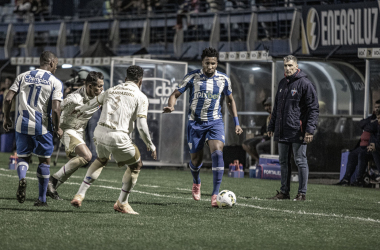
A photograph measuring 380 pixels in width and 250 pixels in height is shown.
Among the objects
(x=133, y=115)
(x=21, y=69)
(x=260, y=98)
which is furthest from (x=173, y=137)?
(x=133, y=115)

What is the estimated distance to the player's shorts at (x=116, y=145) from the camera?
7.30m

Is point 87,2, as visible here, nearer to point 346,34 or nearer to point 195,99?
point 346,34

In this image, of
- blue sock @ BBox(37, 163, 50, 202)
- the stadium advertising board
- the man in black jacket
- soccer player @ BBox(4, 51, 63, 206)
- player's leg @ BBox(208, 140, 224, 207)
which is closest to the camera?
soccer player @ BBox(4, 51, 63, 206)

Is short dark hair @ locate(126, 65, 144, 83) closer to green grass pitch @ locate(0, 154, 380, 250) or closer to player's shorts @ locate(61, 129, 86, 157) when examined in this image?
green grass pitch @ locate(0, 154, 380, 250)

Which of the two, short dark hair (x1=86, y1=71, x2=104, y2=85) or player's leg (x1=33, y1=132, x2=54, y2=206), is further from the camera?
short dark hair (x1=86, y1=71, x2=104, y2=85)

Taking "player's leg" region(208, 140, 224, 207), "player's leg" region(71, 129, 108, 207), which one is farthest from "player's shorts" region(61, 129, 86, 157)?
"player's leg" region(208, 140, 224, 207)

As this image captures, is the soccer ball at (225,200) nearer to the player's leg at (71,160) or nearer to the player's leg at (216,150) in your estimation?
the player's leg at (216,150)

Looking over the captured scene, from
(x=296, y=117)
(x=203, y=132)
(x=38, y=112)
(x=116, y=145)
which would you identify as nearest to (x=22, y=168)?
(x=38, y=112)

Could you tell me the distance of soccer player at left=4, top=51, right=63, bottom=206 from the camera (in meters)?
7.93

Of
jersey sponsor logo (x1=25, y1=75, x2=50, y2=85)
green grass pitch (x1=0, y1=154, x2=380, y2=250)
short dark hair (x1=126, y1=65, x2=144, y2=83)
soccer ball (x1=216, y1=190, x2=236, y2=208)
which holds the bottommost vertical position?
green grass pitch (x1=0, y1=154, x2=380, y2=250)

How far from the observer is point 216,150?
8953mm

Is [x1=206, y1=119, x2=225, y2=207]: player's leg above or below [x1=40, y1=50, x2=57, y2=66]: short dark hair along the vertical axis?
below

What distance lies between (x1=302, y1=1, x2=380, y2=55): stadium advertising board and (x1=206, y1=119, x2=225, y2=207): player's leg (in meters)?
7.51

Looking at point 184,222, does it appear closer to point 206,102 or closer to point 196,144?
point 196,144
